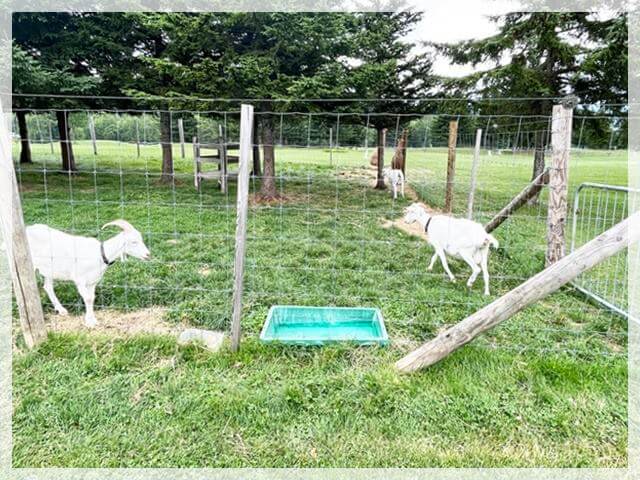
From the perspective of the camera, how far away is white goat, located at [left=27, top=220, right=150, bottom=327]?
3.89 metres

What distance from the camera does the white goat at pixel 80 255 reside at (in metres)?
3.89

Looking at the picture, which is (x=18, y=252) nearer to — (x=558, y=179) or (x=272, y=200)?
(x=558, y=179)

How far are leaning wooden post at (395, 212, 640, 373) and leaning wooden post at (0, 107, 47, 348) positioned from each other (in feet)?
9.56

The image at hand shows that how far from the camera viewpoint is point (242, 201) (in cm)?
326

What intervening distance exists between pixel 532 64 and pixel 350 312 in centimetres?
900

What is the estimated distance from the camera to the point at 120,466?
238 cm

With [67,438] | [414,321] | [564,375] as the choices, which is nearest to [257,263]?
[414,321]

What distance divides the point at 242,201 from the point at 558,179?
12.7 feet

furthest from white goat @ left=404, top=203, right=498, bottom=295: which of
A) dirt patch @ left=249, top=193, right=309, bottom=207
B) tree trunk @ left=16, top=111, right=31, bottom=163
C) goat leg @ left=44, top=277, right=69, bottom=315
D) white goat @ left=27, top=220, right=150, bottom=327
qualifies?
tree trunk @ left=16, top=111, right=31, bottom=163

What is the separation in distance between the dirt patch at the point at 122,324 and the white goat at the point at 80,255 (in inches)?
3.8

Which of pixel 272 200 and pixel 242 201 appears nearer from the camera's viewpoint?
pixel 242 201

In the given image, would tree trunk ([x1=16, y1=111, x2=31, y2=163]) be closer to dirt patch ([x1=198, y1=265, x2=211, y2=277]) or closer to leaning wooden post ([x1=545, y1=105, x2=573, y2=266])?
dirt patch ([x1=198, y1=265, x2=211, y2=277])

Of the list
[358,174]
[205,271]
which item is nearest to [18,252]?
[205,271]

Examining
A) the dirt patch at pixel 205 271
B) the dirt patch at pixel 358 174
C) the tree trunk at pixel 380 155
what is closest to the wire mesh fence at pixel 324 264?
the dirt patch at pixel 205 271
